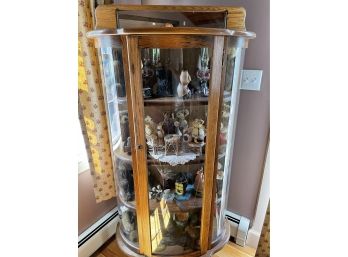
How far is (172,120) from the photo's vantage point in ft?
3.47

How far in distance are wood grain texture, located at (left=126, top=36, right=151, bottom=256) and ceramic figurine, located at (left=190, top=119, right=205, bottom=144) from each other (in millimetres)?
265

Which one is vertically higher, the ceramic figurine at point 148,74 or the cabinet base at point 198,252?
the ceramic figurine at point 148,74

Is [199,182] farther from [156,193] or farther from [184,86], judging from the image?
[184,86]

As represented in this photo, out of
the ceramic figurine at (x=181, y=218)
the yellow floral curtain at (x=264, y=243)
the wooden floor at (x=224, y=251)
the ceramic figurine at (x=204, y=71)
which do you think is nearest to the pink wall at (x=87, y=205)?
the wooden floor at (x=224, y=251)

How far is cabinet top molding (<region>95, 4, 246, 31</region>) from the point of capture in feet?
2.75

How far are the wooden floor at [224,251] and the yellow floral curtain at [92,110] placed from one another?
43 centimetres

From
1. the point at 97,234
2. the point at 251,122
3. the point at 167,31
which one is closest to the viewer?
the point at 167,31

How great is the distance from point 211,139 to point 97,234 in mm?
1089

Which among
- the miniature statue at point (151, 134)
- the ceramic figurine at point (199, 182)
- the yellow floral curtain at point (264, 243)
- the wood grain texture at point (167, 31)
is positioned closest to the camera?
the wood grain texture at point (167, 31)

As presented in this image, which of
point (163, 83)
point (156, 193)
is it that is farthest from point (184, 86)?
point (156, 193)

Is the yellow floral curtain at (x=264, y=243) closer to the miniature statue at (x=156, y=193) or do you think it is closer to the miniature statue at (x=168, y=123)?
the miniature statue at (x=156, y=193)

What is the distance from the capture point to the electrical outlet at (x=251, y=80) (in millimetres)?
1189

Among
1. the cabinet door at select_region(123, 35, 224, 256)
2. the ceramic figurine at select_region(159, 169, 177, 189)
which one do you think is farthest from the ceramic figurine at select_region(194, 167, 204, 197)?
the ceramic figurine at select_region(159, 169, 177, 189)
